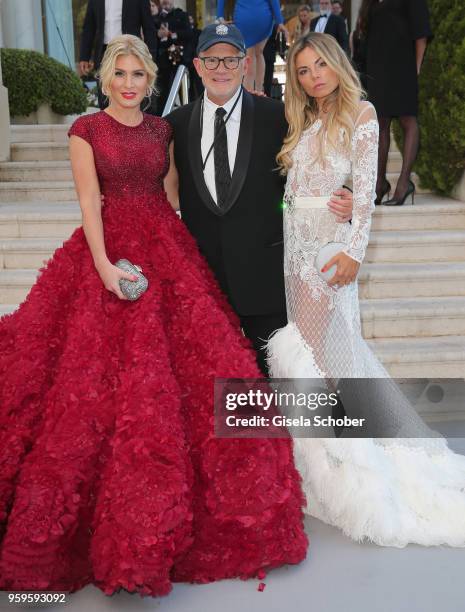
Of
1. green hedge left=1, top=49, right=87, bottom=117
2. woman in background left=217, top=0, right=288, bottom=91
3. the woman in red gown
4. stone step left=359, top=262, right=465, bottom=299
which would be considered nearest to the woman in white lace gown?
the woman in red gown

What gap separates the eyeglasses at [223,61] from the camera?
2.95 meters

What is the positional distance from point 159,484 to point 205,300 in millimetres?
808

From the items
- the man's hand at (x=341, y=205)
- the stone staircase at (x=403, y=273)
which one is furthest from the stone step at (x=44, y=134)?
the man's hand at (x=341, y=205)

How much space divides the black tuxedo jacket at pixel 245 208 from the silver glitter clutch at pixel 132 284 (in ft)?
1.52

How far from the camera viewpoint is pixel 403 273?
5141 mm

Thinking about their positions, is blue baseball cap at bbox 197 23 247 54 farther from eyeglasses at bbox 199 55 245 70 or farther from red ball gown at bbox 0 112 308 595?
red ball gown at bbox 0 112 308 595

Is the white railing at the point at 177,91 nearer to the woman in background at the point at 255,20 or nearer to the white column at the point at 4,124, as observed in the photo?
the woman in background at the point at 255,20

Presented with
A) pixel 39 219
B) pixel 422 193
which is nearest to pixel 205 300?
pixel 39 219

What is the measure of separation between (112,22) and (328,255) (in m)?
4.49

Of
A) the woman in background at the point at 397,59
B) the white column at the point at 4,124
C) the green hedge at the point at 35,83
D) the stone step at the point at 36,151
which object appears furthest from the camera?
the green hedge at the point at 35,83

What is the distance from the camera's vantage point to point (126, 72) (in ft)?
9.51

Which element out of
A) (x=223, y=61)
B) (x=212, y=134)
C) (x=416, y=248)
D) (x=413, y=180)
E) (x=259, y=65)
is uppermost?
(x=223, y=61)

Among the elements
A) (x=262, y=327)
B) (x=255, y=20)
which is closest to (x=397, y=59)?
(x=255, y=20)

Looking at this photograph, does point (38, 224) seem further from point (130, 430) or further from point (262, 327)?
point (130, 430)
